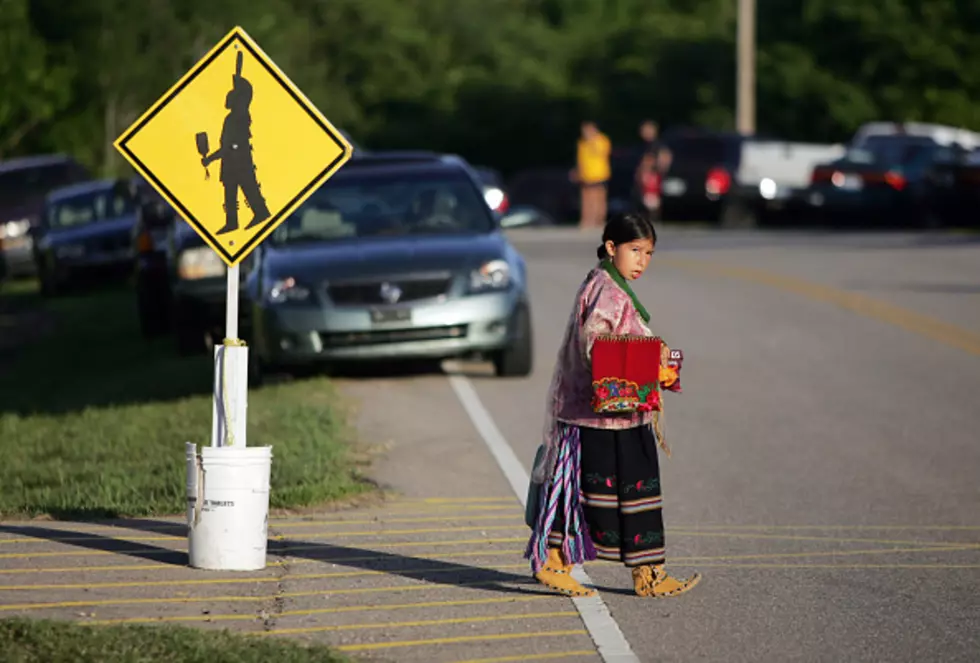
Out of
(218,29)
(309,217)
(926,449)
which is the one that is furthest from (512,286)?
(218,29)

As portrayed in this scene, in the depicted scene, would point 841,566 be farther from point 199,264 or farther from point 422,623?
point 199,264

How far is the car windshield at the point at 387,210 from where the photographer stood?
1691cm

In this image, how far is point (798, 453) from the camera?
1328 cm

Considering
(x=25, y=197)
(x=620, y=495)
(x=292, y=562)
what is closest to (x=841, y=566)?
(x=620, y=495)

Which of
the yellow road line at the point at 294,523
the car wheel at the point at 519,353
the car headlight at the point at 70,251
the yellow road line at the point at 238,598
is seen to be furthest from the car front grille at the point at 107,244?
the yellow road line at the point at 238,598

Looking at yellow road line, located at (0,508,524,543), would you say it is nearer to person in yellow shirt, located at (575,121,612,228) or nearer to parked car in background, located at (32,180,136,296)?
parked car in background, located at (32,180,136,296)

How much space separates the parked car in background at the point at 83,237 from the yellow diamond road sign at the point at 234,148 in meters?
19.8

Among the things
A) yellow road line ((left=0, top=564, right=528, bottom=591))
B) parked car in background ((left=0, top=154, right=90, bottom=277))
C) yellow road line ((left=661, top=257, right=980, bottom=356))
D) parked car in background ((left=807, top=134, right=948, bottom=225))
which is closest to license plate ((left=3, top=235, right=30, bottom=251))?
parked car in background ((left=0, top=154, right=90, bottom=277))

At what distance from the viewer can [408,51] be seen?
8681 centimetres

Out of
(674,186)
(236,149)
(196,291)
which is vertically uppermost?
(236,149)

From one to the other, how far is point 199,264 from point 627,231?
39.8ft

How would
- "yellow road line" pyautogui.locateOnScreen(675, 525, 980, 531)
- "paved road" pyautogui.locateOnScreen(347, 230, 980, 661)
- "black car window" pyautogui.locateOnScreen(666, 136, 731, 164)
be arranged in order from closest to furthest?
"paved road" pyautogui.locateOnScreen(347, 230, 980, 661) → "yellow road line" pyautogui.locateOnScreen(675, 525, 980, 531) → "black car window" pyautogui.locateOnScreen(666, 136, 731, 164)

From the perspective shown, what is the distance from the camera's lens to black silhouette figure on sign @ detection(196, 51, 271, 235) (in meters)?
9.58

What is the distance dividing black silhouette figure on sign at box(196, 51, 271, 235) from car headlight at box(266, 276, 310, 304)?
6293 mm
